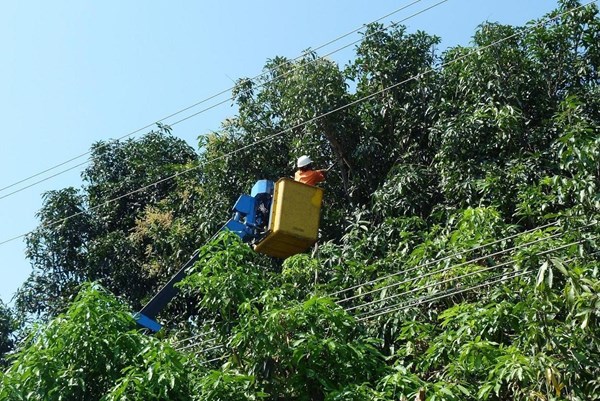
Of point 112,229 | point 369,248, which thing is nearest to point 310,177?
point 369,248

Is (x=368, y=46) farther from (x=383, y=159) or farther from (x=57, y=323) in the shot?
(x=57, y=323)

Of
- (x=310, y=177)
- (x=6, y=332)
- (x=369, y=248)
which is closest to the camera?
(x=310, y=177)

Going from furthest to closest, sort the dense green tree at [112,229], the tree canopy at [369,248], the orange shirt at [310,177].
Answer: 1. the dense green tree at [112,229]
2. the orange shirt at [310,177]
3. the tree canopy at [369,248]

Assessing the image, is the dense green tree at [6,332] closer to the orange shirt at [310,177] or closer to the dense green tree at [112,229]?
the dense green tree at [112,229]

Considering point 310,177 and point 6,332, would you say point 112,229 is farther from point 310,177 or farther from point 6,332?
point 310,177

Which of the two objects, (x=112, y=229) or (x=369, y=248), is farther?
(x=112, y=229)

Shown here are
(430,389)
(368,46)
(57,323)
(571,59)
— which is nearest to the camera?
(430,389)

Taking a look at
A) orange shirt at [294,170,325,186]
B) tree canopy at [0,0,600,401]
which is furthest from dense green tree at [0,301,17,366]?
orange shirt at [294,170,325,186]

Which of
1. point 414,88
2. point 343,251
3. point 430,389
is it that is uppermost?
point 414,88

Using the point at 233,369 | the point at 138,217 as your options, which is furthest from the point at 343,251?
the point at 138,217

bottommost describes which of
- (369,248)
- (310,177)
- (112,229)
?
(310,177)

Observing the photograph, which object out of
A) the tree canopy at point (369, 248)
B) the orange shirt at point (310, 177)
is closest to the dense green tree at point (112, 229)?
the tree canopy at point (369, 248)

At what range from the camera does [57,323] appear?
36.3ft

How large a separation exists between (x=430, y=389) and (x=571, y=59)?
8.15 m
